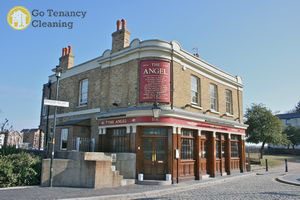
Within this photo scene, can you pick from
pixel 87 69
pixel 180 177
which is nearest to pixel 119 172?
pixel 180 177

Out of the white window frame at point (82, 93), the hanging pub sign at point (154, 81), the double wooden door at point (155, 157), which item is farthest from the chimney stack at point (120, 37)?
the double wooden door at point (155, 157)

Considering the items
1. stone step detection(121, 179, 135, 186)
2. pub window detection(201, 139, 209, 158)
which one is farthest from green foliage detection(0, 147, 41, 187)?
pub window detection(201, 139, 209, 158)

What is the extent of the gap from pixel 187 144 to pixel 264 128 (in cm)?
2177

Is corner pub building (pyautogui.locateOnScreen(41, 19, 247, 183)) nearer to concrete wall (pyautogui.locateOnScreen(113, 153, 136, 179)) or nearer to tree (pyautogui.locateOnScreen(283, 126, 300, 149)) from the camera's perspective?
concrete wall (pyautogui.locateOnScreen(113, 153, 136, 179))

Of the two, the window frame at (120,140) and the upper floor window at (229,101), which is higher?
the upper floor window at (229,101)

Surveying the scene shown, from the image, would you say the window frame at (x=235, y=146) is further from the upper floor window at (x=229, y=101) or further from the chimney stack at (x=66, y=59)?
the chimney stack at (x=66, y=59)

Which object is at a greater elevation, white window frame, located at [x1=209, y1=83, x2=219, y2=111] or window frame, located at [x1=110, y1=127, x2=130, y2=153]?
white window frame, located at [x1=209, y1=83, x2=219, y2=111]

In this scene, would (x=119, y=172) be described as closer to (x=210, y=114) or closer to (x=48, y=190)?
(x=48, y=190)

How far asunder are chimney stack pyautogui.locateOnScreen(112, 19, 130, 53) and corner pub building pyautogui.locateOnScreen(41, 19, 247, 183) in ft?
0.20

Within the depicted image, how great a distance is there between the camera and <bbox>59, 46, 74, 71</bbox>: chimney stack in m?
21.3

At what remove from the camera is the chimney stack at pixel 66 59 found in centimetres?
2131

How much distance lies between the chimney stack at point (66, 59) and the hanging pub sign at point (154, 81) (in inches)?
335

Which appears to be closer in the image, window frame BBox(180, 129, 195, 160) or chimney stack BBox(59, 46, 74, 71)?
window frame BBox(180, 129, 195, 160)

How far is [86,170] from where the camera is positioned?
39.0 feet
